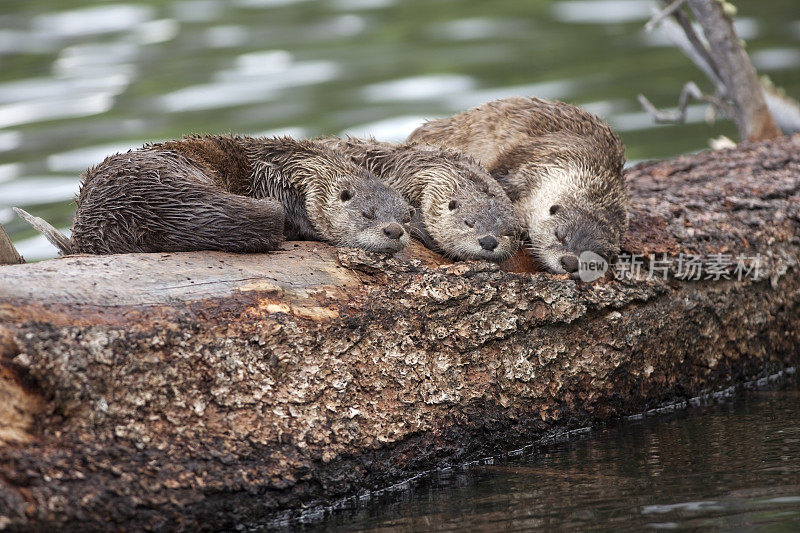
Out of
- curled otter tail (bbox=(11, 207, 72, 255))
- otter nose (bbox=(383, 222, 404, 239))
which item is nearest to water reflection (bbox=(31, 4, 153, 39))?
curled otter tail (bbox=(11, 207, 72, 255))

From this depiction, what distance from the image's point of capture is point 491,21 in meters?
15.3

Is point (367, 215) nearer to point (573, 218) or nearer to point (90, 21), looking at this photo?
point (573, 218)

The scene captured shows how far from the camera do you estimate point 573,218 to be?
5.45 meters

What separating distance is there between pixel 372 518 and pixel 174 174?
1.78 metres

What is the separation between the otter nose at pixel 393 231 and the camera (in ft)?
15.7

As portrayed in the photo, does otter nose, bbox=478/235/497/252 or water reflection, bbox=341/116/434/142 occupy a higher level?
water reflection, bbox=341/116/434/142

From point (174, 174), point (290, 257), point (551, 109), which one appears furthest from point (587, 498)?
point (551, 109)

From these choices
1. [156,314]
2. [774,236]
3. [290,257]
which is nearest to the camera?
[156,314]

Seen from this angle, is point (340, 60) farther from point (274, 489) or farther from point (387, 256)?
point (274, 489)

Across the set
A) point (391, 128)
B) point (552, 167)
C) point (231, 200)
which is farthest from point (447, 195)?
point (391, 128)

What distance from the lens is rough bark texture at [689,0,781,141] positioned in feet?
26.6

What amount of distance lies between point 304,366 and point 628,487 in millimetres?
1356

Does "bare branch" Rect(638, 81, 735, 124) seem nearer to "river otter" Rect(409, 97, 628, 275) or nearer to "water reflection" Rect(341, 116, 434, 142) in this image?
"river otter" Rect(409, 97, 628, 275)

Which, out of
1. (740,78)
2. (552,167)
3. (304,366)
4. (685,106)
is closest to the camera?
(304,366)
